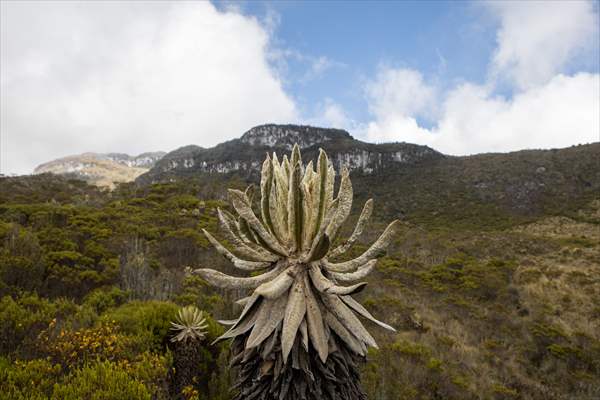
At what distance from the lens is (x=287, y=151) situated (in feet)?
381

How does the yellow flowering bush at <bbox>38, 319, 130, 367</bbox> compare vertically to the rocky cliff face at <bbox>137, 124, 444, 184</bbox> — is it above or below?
below

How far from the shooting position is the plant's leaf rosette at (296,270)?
5.04ft

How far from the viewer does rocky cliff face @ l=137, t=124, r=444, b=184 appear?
335 feet

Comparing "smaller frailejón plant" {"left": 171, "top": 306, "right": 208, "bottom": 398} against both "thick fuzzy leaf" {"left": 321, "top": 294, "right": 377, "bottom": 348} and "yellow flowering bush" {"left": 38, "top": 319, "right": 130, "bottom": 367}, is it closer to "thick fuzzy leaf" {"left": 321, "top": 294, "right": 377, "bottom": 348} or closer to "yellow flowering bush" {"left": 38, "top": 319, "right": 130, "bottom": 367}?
"yellow flowering bush" {"left": 38, "top": 319, "right": 130, "bottom": 367}

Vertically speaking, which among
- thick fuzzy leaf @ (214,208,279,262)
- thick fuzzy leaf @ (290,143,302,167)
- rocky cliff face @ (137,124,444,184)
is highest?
rocky cliff face @ (137,124,444,184)

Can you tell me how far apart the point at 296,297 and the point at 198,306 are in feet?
25.7

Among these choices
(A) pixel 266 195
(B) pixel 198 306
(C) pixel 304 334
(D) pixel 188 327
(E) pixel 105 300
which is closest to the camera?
(C) pixel 304 334

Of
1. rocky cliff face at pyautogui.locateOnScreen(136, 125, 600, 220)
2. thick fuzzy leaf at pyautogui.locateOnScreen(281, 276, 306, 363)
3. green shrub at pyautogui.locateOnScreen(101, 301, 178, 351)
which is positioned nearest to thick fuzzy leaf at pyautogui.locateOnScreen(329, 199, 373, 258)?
thick fuzzy leaf at pyautogui.locateOnScreen(281, 276, 306, 363)

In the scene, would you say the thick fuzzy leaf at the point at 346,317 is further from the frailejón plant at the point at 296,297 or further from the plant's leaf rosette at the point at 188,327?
the plant's leaf rosette at the point at 188,327

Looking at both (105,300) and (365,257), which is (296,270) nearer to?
(365,257)

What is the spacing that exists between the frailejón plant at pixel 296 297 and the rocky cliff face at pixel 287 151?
85788 millimetres

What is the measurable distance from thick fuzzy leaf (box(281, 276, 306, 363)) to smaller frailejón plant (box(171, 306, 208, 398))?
3.67 m

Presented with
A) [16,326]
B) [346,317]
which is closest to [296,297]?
[346,317]

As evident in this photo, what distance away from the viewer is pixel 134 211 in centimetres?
2083
